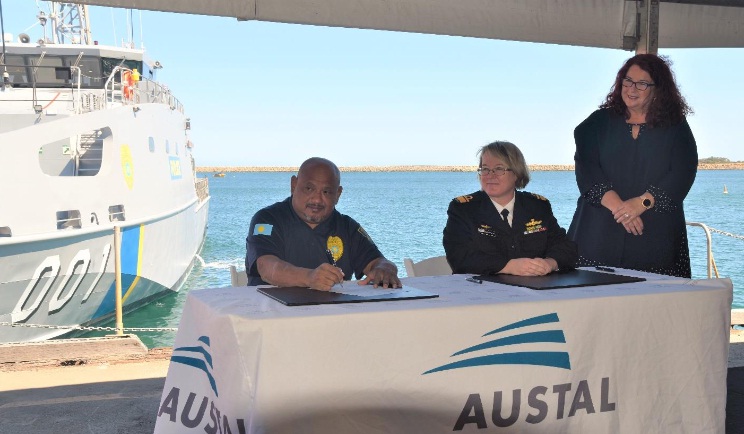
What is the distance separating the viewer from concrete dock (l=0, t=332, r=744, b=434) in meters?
3.55

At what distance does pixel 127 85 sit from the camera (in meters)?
13.1

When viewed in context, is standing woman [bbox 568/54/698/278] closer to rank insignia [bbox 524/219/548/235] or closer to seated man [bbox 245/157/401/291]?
rank insignia [bbox 524/219/548/235]

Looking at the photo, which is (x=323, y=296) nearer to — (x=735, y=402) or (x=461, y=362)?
(x=461, y=362)

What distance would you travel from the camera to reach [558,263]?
3.07 meters

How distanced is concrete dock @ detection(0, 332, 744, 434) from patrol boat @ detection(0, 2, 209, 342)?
6.93 ft

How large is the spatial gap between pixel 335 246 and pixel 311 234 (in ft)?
0.40

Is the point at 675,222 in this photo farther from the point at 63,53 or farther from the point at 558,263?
the point at 63,53

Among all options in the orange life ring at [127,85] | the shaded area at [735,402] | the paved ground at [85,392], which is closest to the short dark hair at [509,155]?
the shaded area at [735,402]

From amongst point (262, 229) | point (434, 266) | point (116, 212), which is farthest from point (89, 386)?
point (116, 212)

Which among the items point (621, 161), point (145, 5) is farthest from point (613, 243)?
point (145, 5)

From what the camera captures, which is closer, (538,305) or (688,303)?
(538,305)

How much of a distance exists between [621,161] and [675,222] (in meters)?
0.38

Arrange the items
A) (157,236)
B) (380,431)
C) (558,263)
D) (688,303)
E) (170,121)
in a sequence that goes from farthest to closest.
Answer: (170,121)
(157,236)
(558,263)
(688,303)
(380,431)

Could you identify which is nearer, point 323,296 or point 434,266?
point 323,296
